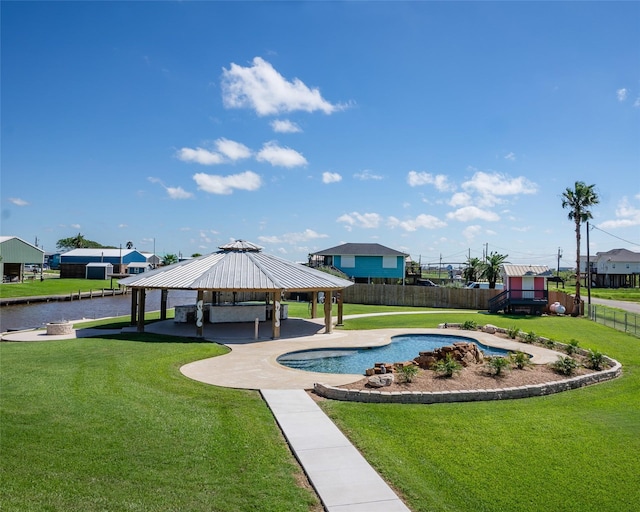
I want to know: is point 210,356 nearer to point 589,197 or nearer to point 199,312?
point 199,312

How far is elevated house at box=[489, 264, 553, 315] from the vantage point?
108 feet

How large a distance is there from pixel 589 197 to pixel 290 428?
3325cm

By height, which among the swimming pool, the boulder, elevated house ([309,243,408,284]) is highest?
elevated house ([309,243,408,284])

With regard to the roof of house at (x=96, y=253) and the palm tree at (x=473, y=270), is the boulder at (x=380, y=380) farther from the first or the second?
the roof of house at (x=96, y=253)

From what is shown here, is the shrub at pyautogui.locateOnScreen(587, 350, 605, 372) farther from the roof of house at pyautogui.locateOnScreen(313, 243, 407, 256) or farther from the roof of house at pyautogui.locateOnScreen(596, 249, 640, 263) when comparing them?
the roof of house at pyautogui.locateOnScreen(596, 249, 640, 263)

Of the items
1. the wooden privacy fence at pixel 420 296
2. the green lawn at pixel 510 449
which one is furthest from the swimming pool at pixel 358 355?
the wooden privacy fence at pixel 420 296

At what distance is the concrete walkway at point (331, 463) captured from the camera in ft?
20.4

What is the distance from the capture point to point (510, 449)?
26.5ft

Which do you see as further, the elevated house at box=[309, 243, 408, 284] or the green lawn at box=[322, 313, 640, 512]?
the elevated house at box=[309, 243, 408, 284]

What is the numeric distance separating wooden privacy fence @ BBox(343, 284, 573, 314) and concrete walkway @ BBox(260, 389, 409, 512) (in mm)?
31005

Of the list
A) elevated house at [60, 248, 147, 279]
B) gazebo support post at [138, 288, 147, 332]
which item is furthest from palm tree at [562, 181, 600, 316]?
elevated house at [60, 248, 147, 279]

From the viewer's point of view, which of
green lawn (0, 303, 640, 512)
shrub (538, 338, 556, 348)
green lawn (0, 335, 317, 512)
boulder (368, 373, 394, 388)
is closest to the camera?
green lawn (0, 335, 317, 512)

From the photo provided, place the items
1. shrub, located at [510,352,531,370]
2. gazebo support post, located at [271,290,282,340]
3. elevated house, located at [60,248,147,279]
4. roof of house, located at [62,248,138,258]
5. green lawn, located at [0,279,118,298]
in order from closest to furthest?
shrub, located at [510,352,531,370]
gazebo support post, located at [271,290,282,340]
green lawn, located at [0,279,118,298]
elevated house, located at [60,248,147,279]
roof of house, located at [62,248,138,258]

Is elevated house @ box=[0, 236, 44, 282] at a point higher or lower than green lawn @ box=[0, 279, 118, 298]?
higher
